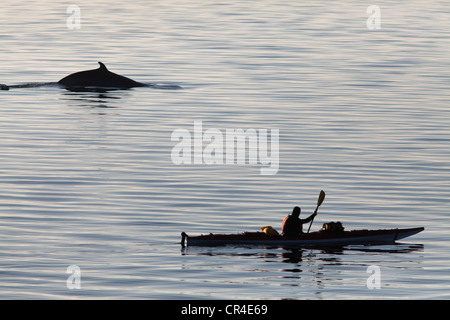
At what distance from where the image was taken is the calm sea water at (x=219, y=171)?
2345cm

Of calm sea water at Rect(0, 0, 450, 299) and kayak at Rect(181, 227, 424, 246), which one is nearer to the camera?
calm sea water at Rect(0, 0, 450, 299)

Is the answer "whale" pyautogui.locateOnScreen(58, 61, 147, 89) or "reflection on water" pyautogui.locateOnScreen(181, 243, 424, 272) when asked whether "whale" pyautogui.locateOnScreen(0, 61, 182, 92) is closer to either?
"whale" pyautogui.locateOnScreen(58, 61, 147, 89)

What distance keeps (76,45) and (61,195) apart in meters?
47.2

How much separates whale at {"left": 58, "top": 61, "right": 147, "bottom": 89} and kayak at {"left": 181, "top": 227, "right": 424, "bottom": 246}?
92.2 feet

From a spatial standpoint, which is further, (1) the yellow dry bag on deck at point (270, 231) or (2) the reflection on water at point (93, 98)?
(2) the reflection on water at point (93, 98)

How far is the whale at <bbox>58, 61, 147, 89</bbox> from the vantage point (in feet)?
176

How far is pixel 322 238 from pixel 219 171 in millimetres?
8611

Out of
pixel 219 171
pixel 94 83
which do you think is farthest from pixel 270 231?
pixel 94 83

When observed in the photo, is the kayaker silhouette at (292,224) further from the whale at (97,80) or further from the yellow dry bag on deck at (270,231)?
the whale at (97,80)

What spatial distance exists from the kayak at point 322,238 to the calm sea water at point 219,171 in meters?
0.27

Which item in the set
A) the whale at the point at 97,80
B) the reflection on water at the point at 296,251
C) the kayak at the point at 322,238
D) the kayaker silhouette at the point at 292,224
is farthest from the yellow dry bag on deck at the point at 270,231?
the whale at the point at 97,80

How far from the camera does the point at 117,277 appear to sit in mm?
22828

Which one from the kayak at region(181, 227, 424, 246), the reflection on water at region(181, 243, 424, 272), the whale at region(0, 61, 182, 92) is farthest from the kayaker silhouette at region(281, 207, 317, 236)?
the whale at region(0, 61, 182, 92)
